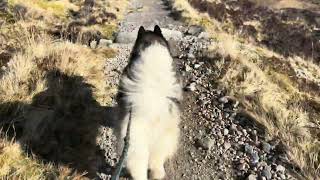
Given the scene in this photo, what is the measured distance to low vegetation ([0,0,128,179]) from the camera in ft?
15.7

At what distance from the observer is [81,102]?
6.71 meters

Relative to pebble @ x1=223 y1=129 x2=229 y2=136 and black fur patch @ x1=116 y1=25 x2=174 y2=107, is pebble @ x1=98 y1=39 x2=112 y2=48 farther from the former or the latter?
black fur patch @ x1=116 y1=25 x2=174 y2=107

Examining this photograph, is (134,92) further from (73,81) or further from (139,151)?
(73,81)

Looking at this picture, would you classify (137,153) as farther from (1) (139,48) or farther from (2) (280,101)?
(2) (280,101)

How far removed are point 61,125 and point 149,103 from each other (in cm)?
226

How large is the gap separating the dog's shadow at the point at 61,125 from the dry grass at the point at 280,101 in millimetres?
2204

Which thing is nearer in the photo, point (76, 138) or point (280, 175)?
point (280, 175)

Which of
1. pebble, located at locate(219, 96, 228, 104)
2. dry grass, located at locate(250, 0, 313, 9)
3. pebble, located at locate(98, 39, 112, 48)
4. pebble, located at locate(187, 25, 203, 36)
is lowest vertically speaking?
dry grass, located at locate(250, 0, 313, 9)

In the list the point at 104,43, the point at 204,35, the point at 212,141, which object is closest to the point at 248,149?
the point at 212,141

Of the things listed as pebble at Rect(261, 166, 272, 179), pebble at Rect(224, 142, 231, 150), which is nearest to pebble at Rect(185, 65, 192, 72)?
pebble at Rect(224, 142, 231, 150)

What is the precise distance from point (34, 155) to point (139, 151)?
1456 millimetres

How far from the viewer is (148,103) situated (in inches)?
158

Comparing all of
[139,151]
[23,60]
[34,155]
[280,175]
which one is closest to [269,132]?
[280,175]

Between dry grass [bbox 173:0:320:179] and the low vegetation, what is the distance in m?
2.34
